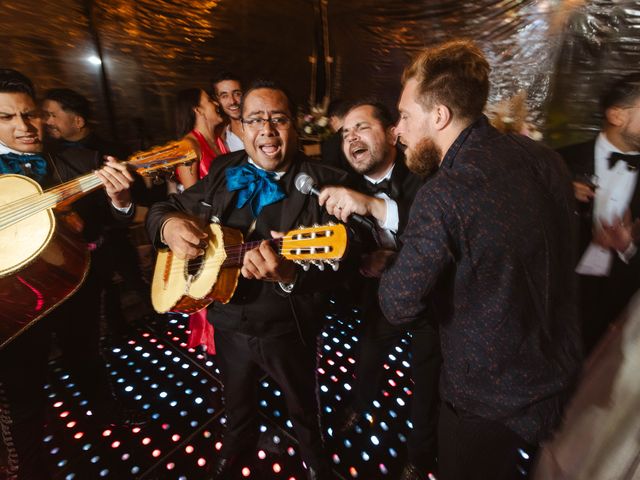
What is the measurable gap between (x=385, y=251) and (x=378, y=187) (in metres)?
0.67

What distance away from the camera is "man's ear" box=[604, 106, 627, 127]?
275cm

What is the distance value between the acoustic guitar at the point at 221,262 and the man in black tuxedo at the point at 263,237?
0.32 feet

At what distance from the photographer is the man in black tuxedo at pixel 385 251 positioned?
2.06m

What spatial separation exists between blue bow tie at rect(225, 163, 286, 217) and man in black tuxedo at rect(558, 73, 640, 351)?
8.66 feet

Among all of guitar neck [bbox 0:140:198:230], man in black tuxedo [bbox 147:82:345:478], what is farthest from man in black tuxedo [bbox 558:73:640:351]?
guitar neck [bbox 0:140:198:230]

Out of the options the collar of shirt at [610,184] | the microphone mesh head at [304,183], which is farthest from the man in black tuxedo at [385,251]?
the collar of shirt at [610,184]

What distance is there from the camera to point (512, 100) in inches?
195

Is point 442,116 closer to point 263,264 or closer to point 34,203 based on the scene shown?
point 263,264

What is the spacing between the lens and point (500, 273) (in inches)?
48.9

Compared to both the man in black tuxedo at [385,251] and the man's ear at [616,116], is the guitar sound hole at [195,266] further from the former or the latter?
the man's ear at [616,116]

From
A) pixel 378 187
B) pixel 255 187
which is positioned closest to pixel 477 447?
pixel 378 187

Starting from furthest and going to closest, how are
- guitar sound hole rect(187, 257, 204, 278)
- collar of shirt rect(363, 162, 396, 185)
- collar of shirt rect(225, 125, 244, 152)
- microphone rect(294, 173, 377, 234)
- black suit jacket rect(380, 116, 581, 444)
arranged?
collar of shirt rect(225, 125, 244, 152) < collar of shirt rect(363, 162, 396, 185) < guitar sound hole rect(187, 257, 204, 278) < microphone rect(294, 173, 377, 234) < black suit jacket rect(380, 116, 581, 444)

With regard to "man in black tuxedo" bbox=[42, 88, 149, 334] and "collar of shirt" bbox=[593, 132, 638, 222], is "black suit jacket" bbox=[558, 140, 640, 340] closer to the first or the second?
"collar of shirt" bbox=[593, 132, 638, 222]

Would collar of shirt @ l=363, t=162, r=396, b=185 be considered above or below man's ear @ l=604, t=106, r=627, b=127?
below
